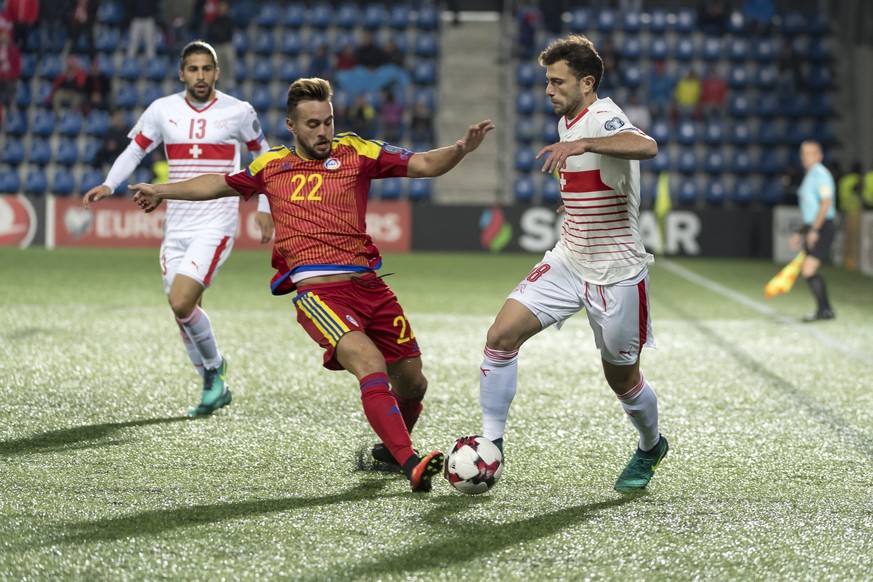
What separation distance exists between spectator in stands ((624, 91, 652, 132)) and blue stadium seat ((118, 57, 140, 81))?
376 inches

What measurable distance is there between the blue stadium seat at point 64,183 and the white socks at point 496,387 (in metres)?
18.7

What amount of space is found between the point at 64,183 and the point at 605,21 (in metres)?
11.0

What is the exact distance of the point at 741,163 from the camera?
71.9ft

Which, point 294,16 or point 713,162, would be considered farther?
point 294,16

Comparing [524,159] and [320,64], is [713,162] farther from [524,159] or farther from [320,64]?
[320,64]

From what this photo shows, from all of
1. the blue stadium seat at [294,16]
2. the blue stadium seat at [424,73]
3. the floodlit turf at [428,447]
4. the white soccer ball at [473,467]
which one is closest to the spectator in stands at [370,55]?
the blue stadium seat at [424,73]

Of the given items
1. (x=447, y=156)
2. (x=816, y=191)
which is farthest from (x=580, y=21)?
(x=447, y=156)

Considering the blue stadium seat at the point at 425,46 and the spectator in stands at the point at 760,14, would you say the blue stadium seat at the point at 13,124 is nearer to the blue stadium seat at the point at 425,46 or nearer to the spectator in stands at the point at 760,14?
the blue stadium seat at the point at 425,46

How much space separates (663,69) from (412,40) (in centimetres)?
509

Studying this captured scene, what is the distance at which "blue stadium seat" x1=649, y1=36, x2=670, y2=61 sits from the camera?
22.9 m

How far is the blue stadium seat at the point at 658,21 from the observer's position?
2355 centimetres

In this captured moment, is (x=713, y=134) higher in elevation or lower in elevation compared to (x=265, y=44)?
lower

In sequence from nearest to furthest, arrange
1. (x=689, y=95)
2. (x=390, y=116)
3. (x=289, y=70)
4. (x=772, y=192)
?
(x=390, y=116), (x=772, y=192), (x=689, y=95), (x=289, y=70)

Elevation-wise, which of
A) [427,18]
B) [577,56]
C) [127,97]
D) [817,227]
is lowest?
[817,227]
